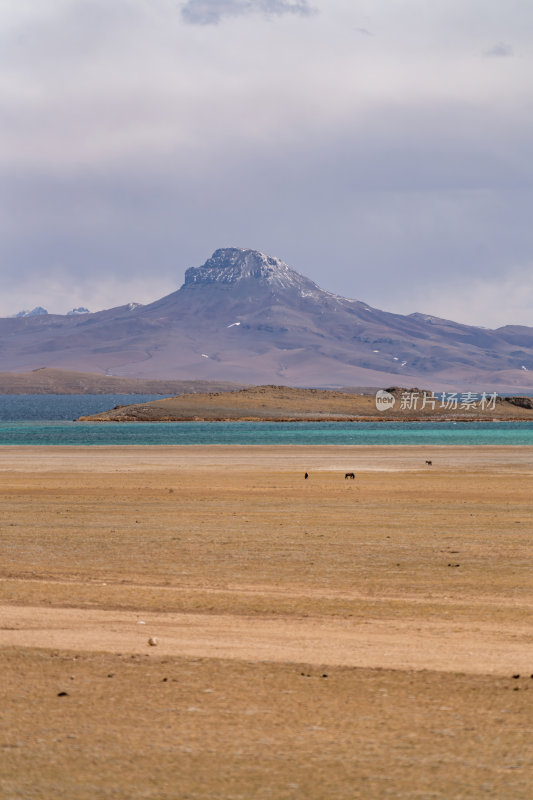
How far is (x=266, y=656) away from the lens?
1053 cm

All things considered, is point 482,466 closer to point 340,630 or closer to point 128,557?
point 128,557

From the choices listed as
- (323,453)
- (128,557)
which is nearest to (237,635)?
(128,557)

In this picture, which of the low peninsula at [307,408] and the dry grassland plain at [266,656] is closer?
the dry grassland plain at [266,656]

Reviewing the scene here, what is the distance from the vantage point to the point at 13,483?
1467 inches

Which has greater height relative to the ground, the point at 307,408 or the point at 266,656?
the point at 307,408

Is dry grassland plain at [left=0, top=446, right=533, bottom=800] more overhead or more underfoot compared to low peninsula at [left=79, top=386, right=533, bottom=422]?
more underfoot

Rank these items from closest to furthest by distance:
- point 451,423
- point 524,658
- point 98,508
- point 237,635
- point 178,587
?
point 524,658, point 237,635, point 178,587, point 98,508, point 451,423

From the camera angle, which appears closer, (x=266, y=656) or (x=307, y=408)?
(x=266, y=656)

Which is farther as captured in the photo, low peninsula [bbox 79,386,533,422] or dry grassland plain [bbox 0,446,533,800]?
low peninsula [bbox 79,386,533,422]

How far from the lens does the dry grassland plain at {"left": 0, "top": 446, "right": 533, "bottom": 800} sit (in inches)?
286

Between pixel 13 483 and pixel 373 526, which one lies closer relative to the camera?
pixel 373 526

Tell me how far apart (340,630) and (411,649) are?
1.31 meters

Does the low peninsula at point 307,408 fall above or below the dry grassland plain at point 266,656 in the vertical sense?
above

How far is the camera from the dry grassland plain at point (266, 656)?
7262mm
